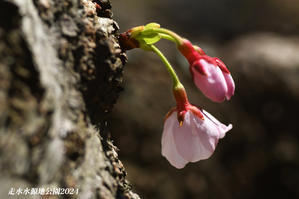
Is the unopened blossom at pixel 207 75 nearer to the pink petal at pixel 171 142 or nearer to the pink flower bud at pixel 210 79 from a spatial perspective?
the pink flower bud at pixel 210 79

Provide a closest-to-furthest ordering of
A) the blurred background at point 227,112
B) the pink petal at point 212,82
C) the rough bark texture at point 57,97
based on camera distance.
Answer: the rough bark texture at point 57,97
the pink petal at point 212,82
the blurred background at point 227,112

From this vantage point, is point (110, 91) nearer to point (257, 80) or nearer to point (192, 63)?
point (192, 63)

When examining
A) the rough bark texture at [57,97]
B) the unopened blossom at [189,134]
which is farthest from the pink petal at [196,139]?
the rough bark texture at [57,97]

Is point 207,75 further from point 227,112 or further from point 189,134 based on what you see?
point 227,112

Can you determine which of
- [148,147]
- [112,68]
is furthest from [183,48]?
[148,147]

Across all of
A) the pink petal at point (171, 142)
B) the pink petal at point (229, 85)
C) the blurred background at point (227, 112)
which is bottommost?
the blurred background at point (227, 112)
